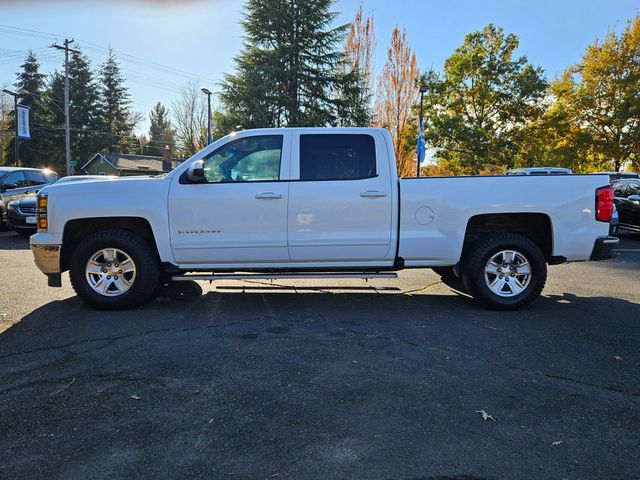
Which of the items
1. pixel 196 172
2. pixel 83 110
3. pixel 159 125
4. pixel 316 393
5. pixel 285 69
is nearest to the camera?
pixel 316 393

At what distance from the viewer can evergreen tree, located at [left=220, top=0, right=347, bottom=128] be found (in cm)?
2727

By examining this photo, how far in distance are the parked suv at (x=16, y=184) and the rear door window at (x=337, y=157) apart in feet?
37.2

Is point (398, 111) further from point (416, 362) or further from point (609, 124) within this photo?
point (416, 362)

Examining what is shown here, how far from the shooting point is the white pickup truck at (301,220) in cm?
516

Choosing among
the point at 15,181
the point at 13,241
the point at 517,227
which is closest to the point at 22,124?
the point at 15,181

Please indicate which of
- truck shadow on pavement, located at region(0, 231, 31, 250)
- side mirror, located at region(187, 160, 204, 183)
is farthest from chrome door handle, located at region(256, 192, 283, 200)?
truck shadow on pavement, located at region(0, 231, 31, 250)

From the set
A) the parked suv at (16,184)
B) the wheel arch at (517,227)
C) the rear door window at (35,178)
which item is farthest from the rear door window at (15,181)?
the wheel arch at (517,227)

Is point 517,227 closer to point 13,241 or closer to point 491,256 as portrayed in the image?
point 491,256

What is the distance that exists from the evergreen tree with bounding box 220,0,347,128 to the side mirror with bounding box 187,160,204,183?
22.7 meters

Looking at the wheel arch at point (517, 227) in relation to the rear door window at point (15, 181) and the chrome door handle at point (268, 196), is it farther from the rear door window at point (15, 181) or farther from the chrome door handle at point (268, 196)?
the rear door window at point (15, 181)

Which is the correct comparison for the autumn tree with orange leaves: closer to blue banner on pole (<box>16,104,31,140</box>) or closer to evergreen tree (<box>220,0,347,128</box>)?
evergreen tree (<box>220,0,347,128</box>)

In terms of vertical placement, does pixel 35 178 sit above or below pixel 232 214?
above

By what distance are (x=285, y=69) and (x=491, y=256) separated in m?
25.0

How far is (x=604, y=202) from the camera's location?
525 cm
